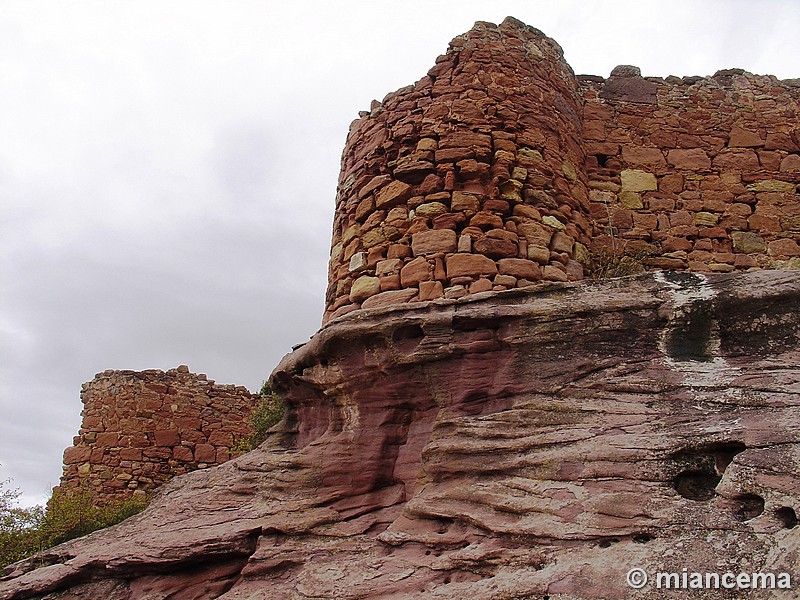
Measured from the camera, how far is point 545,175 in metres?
6.47

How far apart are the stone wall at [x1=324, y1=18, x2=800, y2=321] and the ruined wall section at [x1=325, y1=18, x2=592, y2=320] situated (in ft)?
0.04

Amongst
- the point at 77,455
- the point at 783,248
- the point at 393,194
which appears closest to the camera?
the point at 393,194

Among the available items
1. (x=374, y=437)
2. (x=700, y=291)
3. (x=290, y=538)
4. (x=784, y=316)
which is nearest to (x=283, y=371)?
(x=374, y=437)

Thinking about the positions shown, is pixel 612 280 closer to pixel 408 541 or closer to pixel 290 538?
pixel 408 541

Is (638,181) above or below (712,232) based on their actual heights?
above

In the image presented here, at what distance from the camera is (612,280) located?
189 inches

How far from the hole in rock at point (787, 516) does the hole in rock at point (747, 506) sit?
0.32 feet

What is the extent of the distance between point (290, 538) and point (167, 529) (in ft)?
3.80

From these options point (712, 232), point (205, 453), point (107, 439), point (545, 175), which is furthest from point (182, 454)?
point (712, 232)

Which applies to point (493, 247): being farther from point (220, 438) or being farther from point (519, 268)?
point (220, 438)

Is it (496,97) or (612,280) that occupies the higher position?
(496,97)

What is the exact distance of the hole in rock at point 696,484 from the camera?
347cm

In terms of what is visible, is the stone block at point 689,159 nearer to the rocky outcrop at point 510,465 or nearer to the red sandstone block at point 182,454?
the rocky outcrop at point 510,465

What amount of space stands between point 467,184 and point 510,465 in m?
2.90
